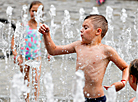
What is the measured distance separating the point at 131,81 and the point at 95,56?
406 mm

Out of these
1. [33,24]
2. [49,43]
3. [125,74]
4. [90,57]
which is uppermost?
[33,24]

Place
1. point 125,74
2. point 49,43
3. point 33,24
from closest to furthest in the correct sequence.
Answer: point 125,74
point 49,43
point 33,24

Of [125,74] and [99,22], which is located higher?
[99,22]

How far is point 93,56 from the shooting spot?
2127 mm

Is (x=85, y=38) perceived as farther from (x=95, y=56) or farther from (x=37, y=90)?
(x=37, y=90)

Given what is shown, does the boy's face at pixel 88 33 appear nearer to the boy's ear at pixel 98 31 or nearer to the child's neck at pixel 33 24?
the boy's ear at pixel 98 31

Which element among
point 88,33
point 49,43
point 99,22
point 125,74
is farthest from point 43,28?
point 125,74

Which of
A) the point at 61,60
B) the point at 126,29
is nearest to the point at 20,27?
the point at 61,60

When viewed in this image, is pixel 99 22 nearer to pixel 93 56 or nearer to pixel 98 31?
pixel 98 31

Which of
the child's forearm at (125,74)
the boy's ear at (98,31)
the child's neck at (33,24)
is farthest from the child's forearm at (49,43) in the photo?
the child's neck at (33,24)

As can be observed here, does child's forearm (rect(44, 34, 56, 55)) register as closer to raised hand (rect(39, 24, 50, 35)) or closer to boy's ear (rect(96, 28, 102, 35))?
raised hand (rect(39, 24, 50, 35))

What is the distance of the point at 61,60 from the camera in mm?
6270

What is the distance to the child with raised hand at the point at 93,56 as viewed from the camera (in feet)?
6.85

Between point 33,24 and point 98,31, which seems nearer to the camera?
point 98,31
